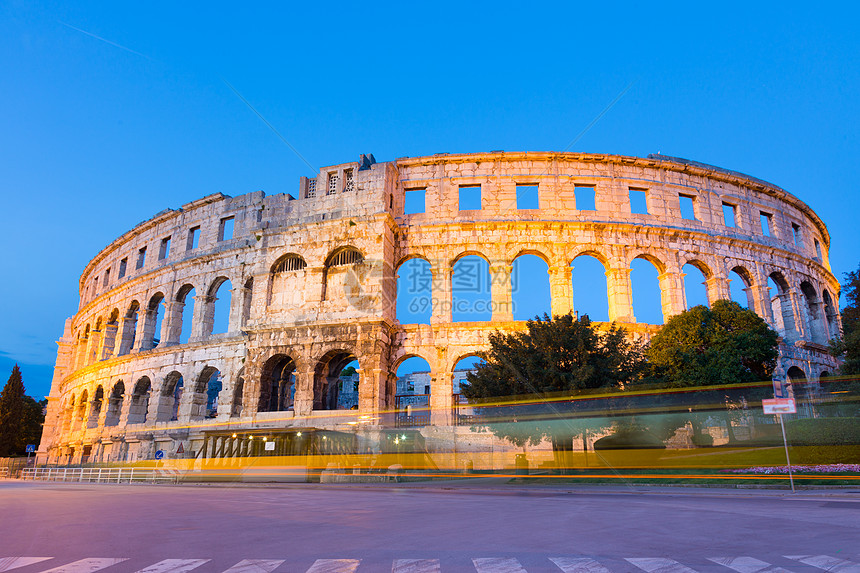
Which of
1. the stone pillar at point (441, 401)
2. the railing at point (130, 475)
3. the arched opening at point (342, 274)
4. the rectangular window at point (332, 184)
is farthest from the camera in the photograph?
the rectangular window at point (332, 184)

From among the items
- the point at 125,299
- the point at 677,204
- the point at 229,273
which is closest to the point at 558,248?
the point at 677,204

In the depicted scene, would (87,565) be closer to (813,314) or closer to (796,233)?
(813,314)

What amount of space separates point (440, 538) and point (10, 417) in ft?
190

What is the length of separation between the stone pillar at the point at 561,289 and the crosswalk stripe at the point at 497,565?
909 inches

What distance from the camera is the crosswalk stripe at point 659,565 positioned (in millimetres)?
4289

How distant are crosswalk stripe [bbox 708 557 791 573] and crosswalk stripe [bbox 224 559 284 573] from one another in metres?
3.63

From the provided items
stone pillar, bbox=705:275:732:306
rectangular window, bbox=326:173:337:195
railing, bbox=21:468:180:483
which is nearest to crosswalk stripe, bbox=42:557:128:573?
railing, bbox=21:468:180:483

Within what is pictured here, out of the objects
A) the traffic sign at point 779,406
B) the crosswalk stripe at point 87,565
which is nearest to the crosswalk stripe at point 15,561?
the crosswalk stripe at point 87,565

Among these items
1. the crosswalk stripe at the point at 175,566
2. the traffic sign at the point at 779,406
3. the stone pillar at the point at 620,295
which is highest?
the stone pillar at the point at 620,295

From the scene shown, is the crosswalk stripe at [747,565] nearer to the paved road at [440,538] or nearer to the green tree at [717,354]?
the paved road at [440,538]

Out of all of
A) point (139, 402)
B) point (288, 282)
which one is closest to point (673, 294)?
point (288, 282)

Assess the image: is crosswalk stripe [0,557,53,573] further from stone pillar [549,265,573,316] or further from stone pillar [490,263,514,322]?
stone pillar [549,265,573,316]

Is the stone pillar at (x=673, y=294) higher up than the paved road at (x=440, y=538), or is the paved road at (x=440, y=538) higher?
the stone pillar at (x=673, y=294)

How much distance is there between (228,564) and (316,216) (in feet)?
82.3
